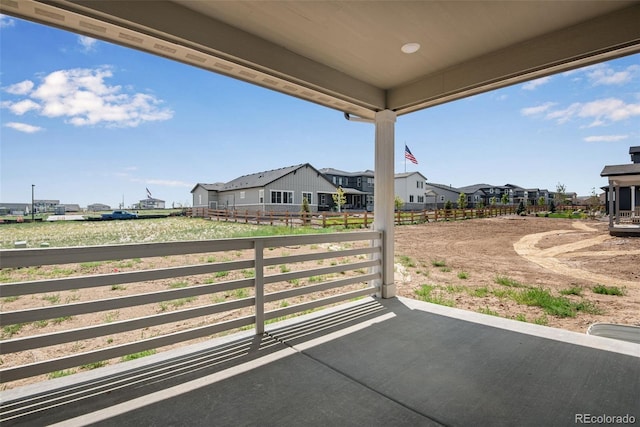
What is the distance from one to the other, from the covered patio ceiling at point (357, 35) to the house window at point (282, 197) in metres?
4.46

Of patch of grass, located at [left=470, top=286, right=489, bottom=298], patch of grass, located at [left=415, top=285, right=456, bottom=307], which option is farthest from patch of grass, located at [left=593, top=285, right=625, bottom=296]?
patch of grass, located at [left=415, top=285, right=456, bottom=307]

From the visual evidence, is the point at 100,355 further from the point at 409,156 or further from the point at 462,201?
the point at 462,201

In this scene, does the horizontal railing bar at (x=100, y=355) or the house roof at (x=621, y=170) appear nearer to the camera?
the horizontal railing bar at (x=100, y=355)

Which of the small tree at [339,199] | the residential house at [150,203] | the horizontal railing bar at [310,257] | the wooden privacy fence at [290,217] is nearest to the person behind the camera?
the horizontal railing bar at [310,257]

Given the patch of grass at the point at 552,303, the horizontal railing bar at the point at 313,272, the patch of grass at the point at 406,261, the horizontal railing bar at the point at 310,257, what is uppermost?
the horizontal railing bar at the point at 310,257

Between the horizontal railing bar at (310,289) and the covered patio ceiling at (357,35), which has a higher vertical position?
the covered patio ceiling at (357,35)

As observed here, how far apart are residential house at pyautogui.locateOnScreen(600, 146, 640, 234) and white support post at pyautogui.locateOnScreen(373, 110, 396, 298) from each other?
3380mm

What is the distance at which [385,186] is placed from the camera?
3404mm

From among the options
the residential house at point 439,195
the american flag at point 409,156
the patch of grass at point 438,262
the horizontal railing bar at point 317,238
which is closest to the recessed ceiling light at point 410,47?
the horizontal railing bar at point 317,238

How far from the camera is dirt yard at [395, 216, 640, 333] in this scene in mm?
3574

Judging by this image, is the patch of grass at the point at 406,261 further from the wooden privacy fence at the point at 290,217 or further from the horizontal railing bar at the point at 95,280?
the horizontal railing bar at the point at 95,280

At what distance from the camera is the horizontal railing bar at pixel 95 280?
159 centimetres

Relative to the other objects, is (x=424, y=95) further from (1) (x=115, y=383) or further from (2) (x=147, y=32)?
(1) (x=115, y=383)

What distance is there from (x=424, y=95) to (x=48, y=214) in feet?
13.1
